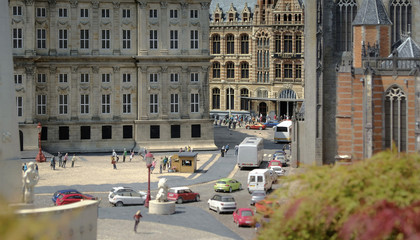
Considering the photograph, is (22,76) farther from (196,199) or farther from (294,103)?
(294,103)

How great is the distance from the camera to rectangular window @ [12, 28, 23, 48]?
83.2 meters

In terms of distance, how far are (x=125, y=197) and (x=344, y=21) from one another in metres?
26.1

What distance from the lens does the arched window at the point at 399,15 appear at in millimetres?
68500

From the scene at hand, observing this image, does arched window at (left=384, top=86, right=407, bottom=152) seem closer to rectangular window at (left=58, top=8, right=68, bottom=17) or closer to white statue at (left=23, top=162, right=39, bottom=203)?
white statue at (left=23, top=162, right=39, bottom=203)

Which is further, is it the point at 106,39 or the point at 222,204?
the point at 106,39

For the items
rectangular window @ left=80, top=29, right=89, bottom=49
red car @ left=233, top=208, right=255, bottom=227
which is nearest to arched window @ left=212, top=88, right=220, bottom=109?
rectangular window @ left=80, top=29, right=89, bottom=49

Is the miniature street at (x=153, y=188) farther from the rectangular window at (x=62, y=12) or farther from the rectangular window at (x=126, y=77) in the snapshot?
the rectangular window at (x=62, y=12)

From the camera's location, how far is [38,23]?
84625 mm

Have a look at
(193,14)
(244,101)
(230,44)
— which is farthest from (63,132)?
(230,44)

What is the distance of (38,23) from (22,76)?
5955mm

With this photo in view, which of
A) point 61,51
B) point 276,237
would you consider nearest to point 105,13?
point 61,51

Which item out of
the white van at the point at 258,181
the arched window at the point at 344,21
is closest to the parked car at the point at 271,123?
the arched window at the point at 344,21

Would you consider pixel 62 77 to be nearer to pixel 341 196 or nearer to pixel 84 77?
pixel 84 77

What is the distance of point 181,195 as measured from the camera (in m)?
56.2
